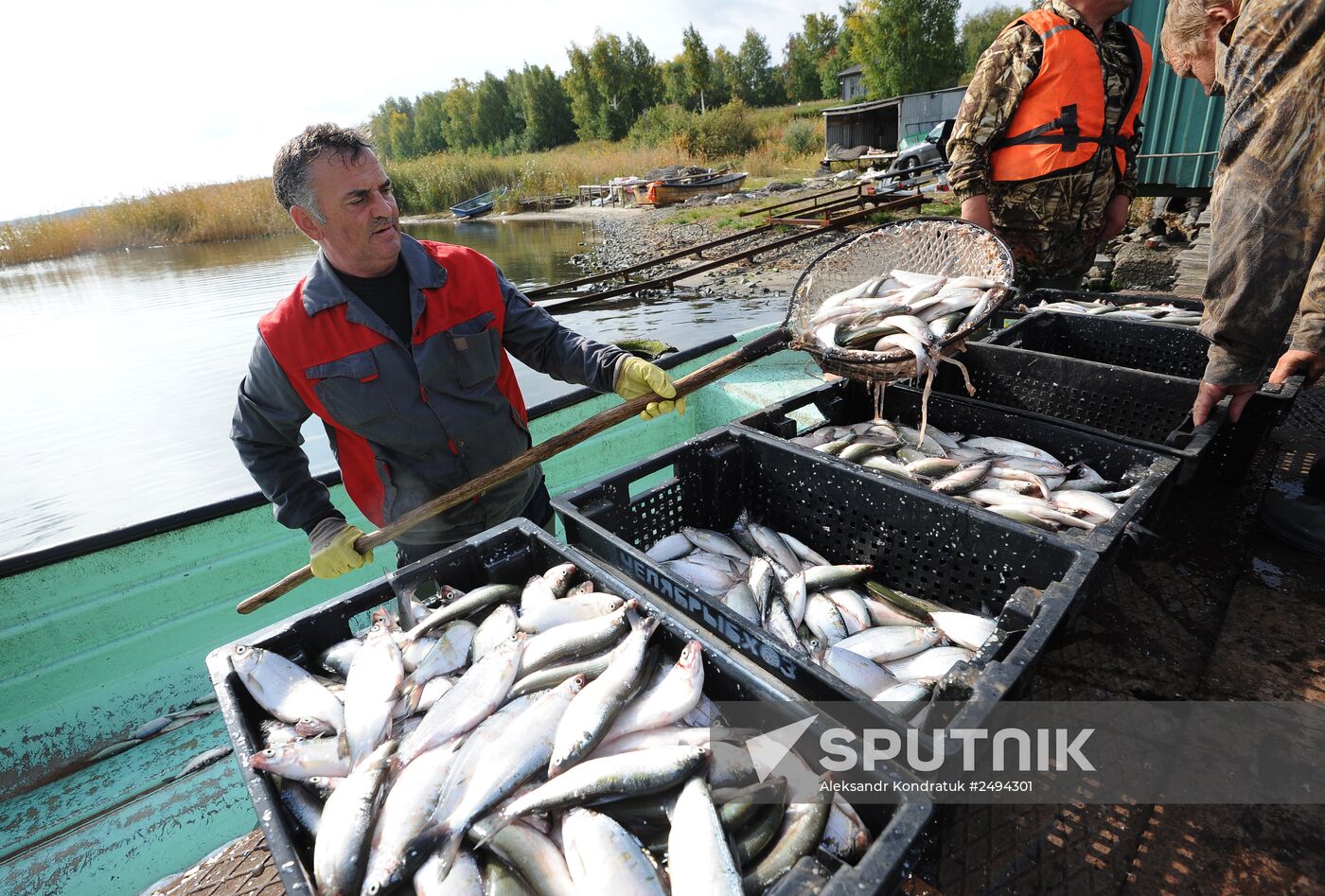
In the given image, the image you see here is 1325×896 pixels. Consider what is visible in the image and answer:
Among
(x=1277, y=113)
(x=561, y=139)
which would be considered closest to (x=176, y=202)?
(x=1277, y=113)

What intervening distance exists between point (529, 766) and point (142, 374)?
33.7 ft

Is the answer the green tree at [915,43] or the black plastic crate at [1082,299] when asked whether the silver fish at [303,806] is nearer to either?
the black plastic crate at [1082,299]

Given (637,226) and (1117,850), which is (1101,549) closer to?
(1117,850)

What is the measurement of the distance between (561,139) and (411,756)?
75887mm

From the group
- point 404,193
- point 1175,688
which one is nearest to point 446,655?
point 1175,688

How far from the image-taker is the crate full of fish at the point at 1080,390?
9.48 ft

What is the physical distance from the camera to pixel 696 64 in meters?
59.1

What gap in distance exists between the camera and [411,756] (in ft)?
4.78

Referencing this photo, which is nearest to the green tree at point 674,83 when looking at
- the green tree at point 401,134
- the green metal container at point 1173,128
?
the green tree at point 401,134

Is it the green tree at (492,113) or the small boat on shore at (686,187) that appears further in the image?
the green tree at (492,113)

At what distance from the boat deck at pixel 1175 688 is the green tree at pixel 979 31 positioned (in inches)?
2078

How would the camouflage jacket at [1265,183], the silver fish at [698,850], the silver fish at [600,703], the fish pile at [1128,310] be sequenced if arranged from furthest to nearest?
the fish pile at [1128,310]
the camouflage jacket at [1265,183]
the silver fish at [600,703]
the silver fish at [698,850]

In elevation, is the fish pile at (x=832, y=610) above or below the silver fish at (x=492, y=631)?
below

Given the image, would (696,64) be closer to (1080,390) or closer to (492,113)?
(492,113)
